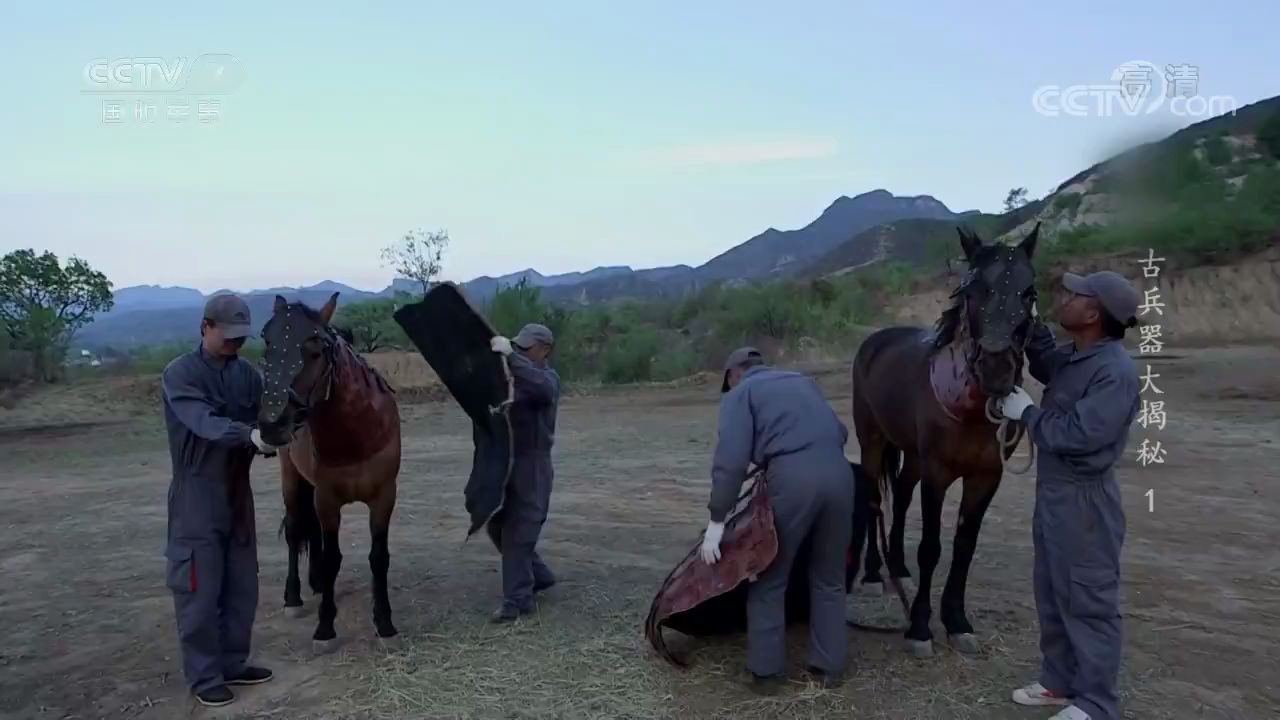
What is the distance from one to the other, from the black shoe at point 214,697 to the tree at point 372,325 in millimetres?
18331

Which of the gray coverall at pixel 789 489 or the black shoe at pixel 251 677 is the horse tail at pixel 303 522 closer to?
the black shoe at pixel 251 677

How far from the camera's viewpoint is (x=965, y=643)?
5.18m

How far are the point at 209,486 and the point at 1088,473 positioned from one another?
13.7 ft

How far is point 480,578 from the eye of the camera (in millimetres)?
6957

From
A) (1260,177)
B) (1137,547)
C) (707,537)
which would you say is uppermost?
(1260,177)

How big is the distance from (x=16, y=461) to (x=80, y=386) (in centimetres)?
673

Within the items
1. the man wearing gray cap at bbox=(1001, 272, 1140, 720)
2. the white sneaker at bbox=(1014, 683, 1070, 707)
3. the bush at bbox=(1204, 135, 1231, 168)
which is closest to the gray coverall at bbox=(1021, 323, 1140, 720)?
the man wearing gray cap at bbox=(1001, 272, 1140, 720)

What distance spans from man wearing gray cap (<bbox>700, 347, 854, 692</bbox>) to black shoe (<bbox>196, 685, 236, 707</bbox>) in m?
2.57

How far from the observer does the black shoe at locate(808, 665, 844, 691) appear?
4.72 metres

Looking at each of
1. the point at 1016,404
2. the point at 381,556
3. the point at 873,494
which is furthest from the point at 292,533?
the point at 1016,404

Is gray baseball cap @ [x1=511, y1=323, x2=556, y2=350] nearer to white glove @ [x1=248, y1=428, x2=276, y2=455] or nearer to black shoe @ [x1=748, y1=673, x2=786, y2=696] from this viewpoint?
white glove @ [x1=248, y1=428, x2=276, y2=455]

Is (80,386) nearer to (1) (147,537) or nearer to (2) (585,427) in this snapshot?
(2) (585,427)

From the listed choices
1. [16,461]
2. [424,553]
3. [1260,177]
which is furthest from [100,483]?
[1260,177]

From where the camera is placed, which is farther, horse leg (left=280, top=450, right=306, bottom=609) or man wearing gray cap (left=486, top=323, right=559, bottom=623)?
horse leg (left=280, top=450, right=306, bottom=609)
